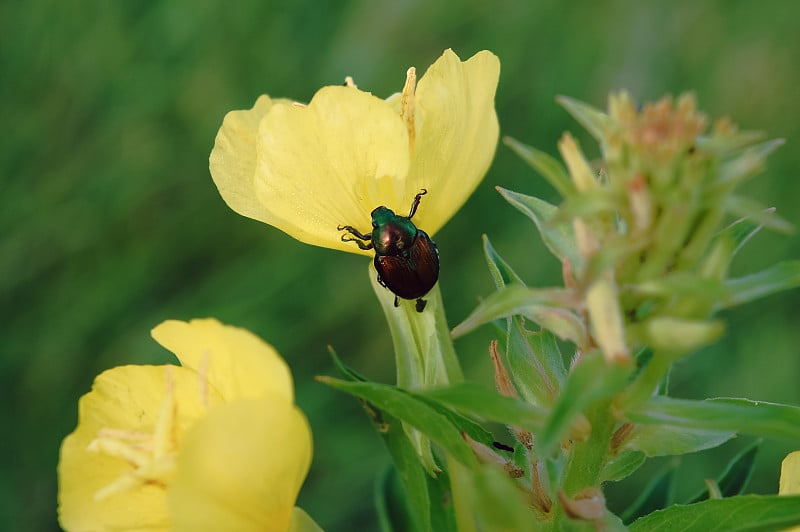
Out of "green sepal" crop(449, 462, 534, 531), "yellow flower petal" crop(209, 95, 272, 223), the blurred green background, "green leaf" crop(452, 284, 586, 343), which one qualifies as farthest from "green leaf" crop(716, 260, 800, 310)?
the blurred green background

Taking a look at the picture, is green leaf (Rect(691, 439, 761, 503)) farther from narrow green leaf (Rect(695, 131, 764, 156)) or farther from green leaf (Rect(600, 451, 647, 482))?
narrow green leaf (Rect(695, 131, 764, 156))

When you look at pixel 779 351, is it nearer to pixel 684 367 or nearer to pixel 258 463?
pixel 684 367

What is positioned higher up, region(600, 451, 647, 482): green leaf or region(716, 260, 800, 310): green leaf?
region(716, 260, 800, 310): green leaf

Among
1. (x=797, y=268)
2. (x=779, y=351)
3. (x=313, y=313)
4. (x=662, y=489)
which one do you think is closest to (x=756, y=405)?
(x=797, y=268)

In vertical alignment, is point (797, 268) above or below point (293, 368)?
above

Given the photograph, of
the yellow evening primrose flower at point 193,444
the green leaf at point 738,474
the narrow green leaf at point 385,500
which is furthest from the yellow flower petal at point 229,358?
the green leaf at point 738,474

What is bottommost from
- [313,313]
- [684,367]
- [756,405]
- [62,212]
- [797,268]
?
[684,367]

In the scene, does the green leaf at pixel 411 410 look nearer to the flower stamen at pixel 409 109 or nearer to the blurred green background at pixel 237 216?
the flower stamen at pixel 409 109
